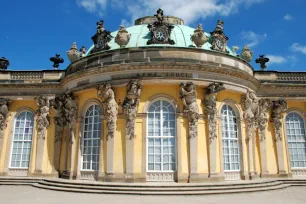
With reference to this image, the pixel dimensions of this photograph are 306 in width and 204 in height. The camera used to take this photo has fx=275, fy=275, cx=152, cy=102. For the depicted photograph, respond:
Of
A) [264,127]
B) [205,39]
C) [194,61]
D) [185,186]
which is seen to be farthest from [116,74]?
[264,127]

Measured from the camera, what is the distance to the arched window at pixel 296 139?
1806 centimetres

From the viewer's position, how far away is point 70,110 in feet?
52.5

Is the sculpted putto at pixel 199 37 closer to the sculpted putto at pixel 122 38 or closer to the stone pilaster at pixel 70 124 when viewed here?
the sculpted putto at pixel 122 38

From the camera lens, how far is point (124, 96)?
14.6 meters

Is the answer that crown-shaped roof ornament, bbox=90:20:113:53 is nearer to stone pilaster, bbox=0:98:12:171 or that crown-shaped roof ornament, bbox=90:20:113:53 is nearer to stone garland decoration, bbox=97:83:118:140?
stone garland decoration, bbox=97:83:118:140

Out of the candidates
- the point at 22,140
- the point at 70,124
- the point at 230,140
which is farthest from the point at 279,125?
the point at 22,140

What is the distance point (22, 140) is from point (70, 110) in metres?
A: 5.18

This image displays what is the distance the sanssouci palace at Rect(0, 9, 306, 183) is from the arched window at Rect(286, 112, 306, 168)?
7cm

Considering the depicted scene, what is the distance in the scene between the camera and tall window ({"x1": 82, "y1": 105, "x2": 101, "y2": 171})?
48.8 feet

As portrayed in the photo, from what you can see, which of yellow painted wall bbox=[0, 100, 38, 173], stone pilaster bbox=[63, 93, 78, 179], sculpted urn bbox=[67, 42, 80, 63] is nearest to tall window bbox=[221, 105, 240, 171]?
stone pilaster bbox=[63, 93, 78, 179]

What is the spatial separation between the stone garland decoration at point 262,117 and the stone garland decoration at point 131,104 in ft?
27.4

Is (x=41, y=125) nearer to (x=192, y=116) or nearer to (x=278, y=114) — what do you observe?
(x=192, y=116)

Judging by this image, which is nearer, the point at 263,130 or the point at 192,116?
the point at 192,116

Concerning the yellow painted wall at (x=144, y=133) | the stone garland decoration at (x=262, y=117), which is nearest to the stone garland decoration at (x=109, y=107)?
the yellow painted wall at (x=144, y=133)
